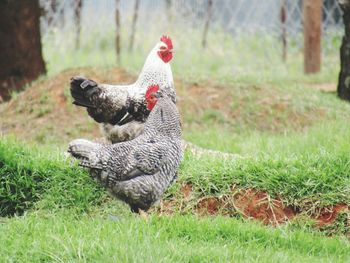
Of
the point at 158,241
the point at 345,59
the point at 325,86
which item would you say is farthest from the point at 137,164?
the point at 325,86

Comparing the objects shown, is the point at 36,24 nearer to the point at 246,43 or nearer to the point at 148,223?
the point at 148,223

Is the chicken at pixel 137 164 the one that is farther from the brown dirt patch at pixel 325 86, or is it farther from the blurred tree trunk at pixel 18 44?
the brown dirt patch at pixel 325 86

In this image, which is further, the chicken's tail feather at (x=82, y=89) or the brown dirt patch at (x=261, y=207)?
the chicken's tail feather at (x=82, y=89)

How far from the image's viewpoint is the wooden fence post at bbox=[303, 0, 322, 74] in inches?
539

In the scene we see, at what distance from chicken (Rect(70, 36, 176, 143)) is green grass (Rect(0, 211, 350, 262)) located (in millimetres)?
1269

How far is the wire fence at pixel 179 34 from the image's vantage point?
17.4 metres

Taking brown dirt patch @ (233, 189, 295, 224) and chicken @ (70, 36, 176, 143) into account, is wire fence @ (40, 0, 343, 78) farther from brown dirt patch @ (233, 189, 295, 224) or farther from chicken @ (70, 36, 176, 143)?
brown dirt patch @ (233, 189, 295, 224)

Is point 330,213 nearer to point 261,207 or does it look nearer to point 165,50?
point 261,207

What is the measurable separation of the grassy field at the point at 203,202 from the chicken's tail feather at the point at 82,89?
520mm

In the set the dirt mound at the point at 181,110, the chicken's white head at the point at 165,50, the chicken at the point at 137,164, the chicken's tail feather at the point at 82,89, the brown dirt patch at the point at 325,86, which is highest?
the chicken's white head at the point at 165,50

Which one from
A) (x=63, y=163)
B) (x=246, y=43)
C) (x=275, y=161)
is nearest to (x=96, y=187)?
(x=63, y=163)

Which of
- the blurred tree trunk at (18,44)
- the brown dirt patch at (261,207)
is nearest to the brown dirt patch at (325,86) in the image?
the blurred tree trunk at (18,44)

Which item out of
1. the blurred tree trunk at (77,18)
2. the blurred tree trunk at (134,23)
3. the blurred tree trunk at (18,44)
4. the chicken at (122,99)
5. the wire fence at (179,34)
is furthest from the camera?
the wire fence at (179,34)

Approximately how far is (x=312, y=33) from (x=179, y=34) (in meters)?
5.20
